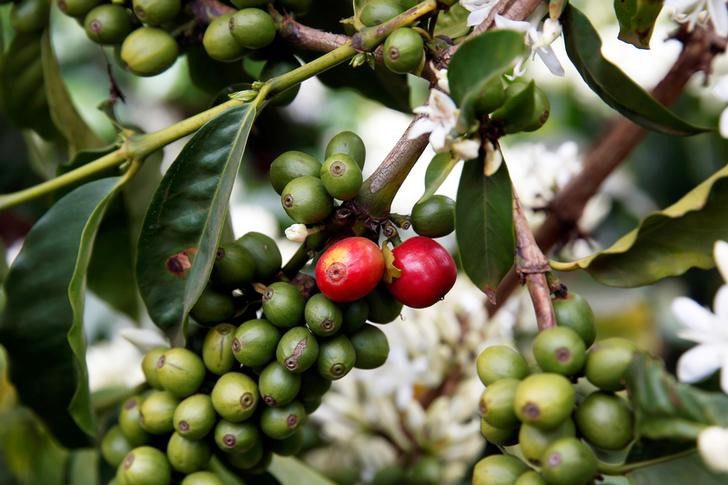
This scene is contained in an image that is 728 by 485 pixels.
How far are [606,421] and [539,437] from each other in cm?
4

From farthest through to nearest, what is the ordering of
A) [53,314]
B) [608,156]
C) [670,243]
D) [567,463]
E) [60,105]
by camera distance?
[608,156] < [60,105] < [53,314] < [670,243] < [567,463]

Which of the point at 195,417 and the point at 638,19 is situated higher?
the point at 638,19

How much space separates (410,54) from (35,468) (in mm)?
720

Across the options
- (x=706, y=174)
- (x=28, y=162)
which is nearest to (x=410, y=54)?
(x=28, y=162)

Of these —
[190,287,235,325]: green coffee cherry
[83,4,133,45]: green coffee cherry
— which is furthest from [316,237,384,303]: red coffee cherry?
[83,4,133,45]: green coffee cherry

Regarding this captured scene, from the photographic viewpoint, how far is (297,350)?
0.63m

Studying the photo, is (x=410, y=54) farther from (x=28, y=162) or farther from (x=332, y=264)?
(x=28, y=162)

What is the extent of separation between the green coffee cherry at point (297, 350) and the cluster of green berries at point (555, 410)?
0.13 m

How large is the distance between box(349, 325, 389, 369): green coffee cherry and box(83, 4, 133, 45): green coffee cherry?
13.8 inches

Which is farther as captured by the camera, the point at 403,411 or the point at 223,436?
the point at 403,411

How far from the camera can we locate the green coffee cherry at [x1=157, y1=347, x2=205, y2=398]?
0.69 meters

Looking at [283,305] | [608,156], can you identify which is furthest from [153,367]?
[608,156]

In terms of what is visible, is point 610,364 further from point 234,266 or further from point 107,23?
point 107,23

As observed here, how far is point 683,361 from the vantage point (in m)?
0.55
